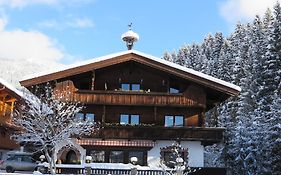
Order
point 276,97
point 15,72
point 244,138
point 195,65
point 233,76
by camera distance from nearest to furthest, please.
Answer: point 276,97
point 244,138
point 233,76
point 195,65
point 15,72

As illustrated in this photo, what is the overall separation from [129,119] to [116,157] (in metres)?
2.80

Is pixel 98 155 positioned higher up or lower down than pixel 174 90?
lower down

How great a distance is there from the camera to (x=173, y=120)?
96.7 feet

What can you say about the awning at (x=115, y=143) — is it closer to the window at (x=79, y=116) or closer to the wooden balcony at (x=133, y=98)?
the window at (x=79, y=116)

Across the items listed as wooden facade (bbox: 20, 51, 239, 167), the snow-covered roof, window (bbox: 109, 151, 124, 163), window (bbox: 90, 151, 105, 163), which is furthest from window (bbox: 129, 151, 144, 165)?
the snow-covered roof

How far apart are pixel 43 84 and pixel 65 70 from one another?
6.49 feet

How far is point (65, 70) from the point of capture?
29047 mm

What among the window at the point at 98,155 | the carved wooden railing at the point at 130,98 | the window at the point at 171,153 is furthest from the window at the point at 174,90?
the window at the point at 98,155

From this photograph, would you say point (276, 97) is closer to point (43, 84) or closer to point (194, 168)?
point (194, 168)

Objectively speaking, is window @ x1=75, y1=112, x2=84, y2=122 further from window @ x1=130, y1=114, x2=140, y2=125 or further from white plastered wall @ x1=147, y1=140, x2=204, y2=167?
white plastered wall @ x1=147, y1=140, x2=204, y2=167

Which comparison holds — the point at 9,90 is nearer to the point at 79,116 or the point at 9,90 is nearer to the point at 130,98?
the point at 79,116

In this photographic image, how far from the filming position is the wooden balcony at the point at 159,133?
27.7 metres

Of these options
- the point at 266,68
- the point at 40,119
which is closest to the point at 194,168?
the point at 40,119

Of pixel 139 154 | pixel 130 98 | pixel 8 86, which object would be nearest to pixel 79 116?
pixel 130 98
